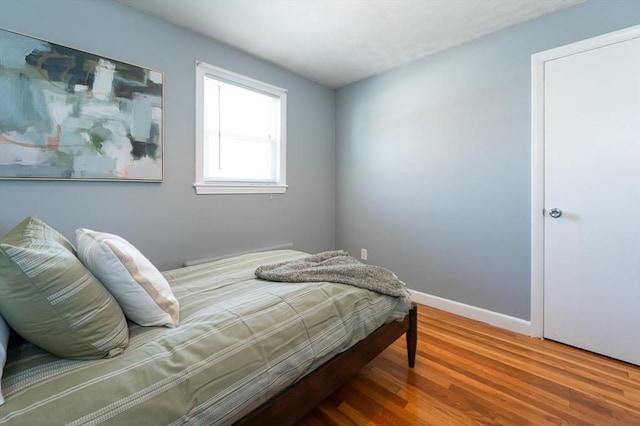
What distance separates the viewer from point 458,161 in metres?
2.61

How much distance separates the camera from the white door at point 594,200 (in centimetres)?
185

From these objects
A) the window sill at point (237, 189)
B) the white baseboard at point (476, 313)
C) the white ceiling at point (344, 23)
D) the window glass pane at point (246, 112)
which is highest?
the white ceiling at point (344, 23)

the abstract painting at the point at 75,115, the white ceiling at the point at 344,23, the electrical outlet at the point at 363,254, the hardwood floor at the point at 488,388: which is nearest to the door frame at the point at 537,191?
the hardwood floor at the point at 488,388

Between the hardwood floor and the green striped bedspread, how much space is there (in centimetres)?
40

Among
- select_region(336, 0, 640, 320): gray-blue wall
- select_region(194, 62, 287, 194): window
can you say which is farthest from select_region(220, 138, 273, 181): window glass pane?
select_region(336, 0, 640, 320): gray-blue wall

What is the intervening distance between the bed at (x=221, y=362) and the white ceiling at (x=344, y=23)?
6.29 feet

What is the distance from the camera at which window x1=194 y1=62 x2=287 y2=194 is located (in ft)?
8.10

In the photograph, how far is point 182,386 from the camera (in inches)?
34.1

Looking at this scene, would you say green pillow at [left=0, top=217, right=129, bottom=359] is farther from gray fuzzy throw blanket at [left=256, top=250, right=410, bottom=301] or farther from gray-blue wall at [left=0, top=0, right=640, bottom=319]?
gray-blue wall at [left=0, top=0, right=640, bottom=319]

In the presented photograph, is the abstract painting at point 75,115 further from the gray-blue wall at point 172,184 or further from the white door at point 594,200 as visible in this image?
the white door at point 594,200

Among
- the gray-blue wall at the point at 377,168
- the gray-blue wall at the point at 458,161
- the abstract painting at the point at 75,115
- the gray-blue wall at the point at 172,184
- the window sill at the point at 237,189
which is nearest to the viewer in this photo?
the abstract painting at the point at 75,115

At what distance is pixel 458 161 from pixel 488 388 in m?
1.80

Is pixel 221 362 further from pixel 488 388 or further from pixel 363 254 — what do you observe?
pixel 363 254

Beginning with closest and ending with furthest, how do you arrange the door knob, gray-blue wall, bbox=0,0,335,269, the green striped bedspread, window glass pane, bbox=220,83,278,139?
1. the green striped bedspread
2. gray-blue wall, bbox=0,0,335,269
3. the door knob
4. window glass pane, bbox=220,83,278,139
